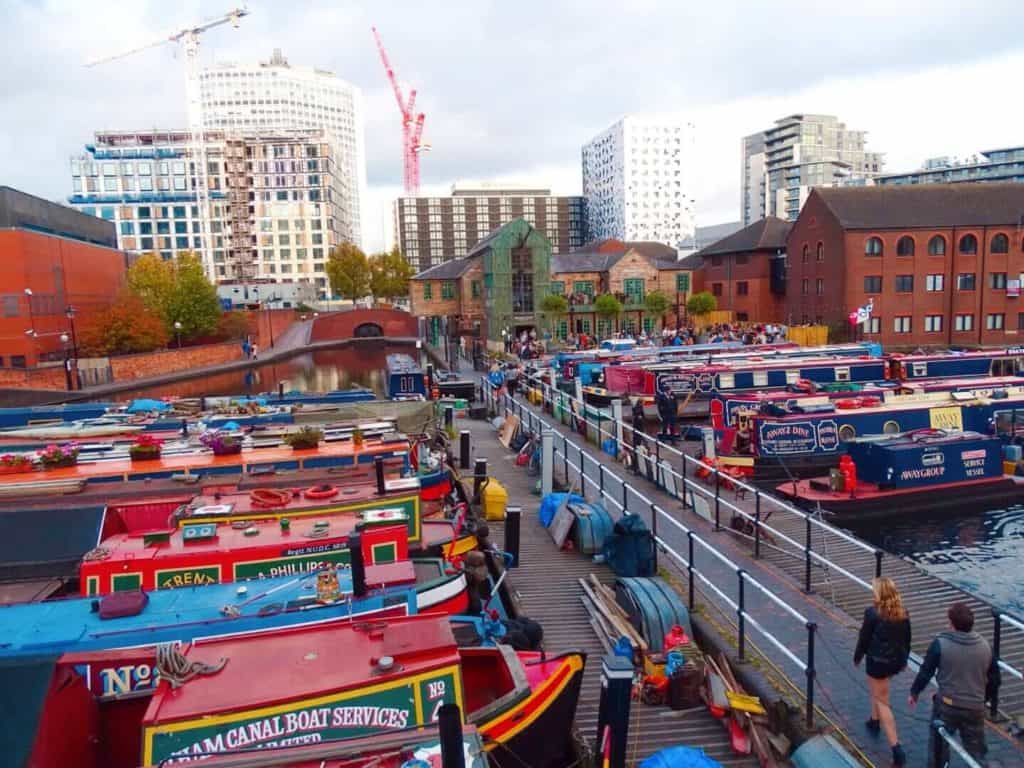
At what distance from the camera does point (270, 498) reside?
45.3 ft

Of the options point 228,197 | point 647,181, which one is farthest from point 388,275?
point 647,181

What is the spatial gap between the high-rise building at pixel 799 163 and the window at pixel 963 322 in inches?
3171

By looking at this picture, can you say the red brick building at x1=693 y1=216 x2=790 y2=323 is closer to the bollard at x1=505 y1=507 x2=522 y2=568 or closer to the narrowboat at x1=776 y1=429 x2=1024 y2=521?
the narrowboat at x1=776 y1=429 x2=1024 y2=521

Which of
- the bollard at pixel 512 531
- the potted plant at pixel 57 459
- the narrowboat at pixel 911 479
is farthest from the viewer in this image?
the narrowboat at pixel 911 479

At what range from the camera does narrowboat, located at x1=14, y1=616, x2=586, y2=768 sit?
20.9ft

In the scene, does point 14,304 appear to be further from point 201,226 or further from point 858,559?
point 201,226

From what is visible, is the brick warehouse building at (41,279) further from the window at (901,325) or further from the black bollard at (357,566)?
the window at (901,325)

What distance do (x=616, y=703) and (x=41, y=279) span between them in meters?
56.4

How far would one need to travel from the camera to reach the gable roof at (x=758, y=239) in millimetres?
65375

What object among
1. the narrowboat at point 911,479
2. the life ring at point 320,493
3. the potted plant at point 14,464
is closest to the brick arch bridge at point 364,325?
the potted plant at point 14,464

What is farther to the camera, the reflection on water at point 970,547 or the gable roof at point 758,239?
the gable roof at point 758,239

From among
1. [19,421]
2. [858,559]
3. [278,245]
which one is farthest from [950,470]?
[278,245]

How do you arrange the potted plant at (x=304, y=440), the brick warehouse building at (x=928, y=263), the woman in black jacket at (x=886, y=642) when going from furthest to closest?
the brick warehouse building at (x=928, y=263) < the potted plant at (x=304, y=440) < the woman in black jacket at (x=886, y=642)

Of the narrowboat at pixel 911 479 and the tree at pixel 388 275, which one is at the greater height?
the tree at pixel 388 275
